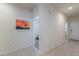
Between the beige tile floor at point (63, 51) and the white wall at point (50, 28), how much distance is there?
0.17 m

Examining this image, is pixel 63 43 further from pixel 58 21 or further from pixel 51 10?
pixel 51 10

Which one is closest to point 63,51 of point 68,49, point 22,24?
point 68,49

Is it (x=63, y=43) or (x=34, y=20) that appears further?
(x=63, y=43)

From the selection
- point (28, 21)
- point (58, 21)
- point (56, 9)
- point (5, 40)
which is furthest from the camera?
point (58, 21)

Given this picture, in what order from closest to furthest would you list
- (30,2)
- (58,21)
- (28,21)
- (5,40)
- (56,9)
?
(30,2), (5,40), (28,21), (56,9), (58,21)

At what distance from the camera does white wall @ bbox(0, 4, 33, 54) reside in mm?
2992

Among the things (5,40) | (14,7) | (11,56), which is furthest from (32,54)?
(14,7)

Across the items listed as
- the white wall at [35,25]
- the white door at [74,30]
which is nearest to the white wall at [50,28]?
the white wall at [35,25]

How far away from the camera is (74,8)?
3355 mm

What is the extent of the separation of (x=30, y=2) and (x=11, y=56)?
4.99 feet

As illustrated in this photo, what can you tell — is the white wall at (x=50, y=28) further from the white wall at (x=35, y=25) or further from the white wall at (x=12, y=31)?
the white wall at (x=12, y=31)

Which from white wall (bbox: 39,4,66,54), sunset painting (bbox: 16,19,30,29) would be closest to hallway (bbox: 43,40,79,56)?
white wall (bbox: 39,4,66,54)

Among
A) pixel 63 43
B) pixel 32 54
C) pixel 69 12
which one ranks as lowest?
pixel 32 54

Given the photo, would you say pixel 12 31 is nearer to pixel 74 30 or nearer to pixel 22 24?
pixel 22 24
